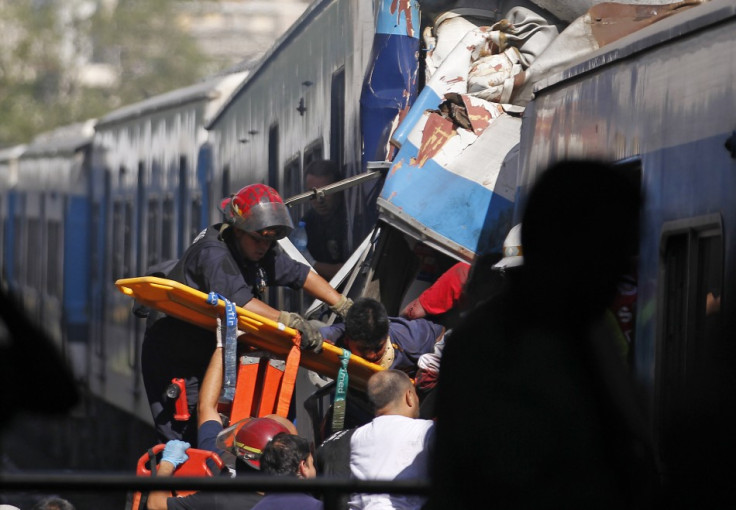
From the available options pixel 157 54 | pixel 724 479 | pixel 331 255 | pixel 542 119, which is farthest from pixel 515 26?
pixel 157 54

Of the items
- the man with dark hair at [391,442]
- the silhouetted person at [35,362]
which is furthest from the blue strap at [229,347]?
the silhouetted person at [35,362]

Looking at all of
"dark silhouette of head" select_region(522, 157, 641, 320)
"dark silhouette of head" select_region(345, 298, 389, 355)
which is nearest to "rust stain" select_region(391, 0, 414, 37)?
"dark silhouette of head" select_region(345, 298, 389, 355)

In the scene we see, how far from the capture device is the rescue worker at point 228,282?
7723 millimetres

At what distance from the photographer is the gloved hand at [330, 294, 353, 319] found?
816 centimetres

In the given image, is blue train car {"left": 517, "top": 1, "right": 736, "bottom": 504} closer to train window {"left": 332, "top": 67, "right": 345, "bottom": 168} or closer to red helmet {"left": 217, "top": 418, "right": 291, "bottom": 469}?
red helmet {"left": 217, "top": 418, "right": 291, "bottom": 469}

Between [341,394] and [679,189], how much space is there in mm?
2562

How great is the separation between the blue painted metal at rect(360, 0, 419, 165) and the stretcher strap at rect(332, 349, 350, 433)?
4.67ft

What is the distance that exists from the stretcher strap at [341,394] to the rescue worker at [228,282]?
0.15m

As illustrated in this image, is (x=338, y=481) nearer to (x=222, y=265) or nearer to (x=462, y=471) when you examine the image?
(x=462, y=471)

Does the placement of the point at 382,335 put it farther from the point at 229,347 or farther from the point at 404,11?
the point at 404,11

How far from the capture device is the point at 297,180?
1032 centimetres

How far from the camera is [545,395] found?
3.73m

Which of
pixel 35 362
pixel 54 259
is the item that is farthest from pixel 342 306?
pixel 54 259

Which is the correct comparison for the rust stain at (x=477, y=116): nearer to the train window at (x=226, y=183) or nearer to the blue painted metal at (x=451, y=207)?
the blue painted metal at (x=451, y=207)
